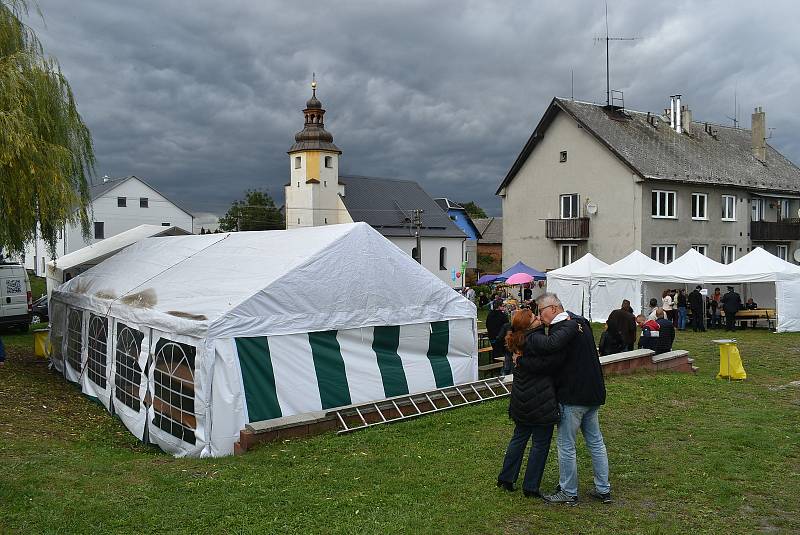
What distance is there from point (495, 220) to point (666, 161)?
160 ft

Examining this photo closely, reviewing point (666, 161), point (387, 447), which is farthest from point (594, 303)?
point (387, 447)

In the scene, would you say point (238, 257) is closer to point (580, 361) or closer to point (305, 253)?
point (305, 253)

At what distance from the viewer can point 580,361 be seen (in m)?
5.70

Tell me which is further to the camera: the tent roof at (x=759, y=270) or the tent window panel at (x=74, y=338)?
the tent roof at (x=759, y=270)

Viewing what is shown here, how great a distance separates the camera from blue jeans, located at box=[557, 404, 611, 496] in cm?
573

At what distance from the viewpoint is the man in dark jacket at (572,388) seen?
5.64 m

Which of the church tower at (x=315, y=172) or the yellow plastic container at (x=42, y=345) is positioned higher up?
the church tower at (x=315, y=172)

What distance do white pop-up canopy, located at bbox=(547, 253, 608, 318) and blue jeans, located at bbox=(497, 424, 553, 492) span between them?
2151 cm

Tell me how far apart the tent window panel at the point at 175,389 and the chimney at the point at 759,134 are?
3752cm

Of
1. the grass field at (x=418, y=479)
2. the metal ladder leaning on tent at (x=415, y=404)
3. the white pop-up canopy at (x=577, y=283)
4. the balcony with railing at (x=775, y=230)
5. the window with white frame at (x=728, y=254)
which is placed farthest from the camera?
the balcony with railing at (x=775, y=230)

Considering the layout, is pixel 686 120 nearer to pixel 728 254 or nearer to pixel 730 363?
pixel 728 254

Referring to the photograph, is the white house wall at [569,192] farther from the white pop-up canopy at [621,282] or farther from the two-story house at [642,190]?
the white pop-up canopy at [621,282]

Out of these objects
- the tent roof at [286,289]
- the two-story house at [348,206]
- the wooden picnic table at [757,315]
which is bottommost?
the wooden picnic table at [757,315]

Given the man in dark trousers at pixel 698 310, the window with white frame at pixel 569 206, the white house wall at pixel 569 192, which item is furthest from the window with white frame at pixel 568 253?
the man in dark trousers at pixel 698 310
